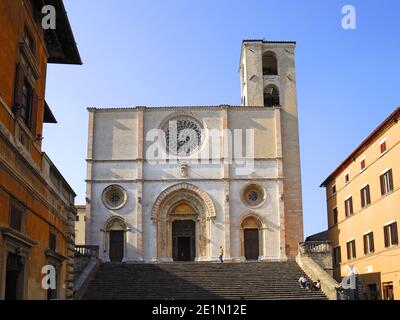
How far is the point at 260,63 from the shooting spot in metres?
40.6

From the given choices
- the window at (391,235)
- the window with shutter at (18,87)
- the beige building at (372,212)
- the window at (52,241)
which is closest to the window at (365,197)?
the beige building at (372,212)

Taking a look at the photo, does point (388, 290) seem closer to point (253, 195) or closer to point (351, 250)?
point (351, 250)

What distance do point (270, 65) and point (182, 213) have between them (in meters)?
14.3

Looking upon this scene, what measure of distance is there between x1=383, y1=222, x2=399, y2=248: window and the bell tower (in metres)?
11.0

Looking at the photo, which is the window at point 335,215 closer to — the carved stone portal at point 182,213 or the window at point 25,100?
the carved stone portal at point 182,213

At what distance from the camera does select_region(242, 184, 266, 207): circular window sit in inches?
1469

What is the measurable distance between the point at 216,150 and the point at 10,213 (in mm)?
27424

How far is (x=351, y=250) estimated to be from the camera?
32.2 meters

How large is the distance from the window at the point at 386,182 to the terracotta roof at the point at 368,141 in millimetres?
2072

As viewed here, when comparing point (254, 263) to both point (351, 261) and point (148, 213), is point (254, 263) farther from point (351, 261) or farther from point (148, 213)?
point (148, 213)

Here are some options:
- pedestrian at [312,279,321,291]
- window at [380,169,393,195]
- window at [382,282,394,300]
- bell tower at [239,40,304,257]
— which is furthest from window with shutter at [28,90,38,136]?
bell tower at [239,40,304,257]

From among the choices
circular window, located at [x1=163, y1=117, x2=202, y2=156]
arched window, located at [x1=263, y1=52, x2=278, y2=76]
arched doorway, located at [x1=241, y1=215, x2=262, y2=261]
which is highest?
arched window, located at [x1=263, y1=52, x2=278, y2=76]

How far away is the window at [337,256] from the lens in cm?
3481

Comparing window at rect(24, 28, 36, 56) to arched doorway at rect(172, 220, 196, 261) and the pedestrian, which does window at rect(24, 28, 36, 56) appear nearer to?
the pedestrian
